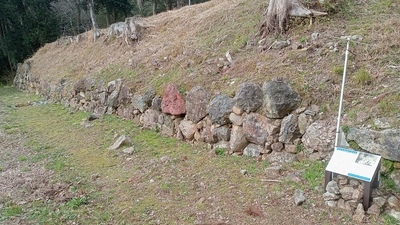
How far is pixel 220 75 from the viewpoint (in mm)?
6066

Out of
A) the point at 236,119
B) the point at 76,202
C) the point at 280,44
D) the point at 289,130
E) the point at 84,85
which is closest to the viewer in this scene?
the point at 76,202

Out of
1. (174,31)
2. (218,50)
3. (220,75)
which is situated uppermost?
(174,31)

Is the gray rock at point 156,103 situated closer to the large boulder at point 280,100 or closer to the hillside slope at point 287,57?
the hillside slope at point 287,57

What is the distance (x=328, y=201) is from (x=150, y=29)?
933 cm

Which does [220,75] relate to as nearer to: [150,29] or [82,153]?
[82,153]

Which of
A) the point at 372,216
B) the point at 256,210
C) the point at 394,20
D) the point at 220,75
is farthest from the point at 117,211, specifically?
the point at 394,20

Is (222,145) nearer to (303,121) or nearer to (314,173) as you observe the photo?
(303,121)

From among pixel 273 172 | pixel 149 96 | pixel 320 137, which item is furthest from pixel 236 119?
pixel 149 96

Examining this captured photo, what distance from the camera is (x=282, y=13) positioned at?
615cm

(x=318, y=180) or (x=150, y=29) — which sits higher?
(x=150, y=29)

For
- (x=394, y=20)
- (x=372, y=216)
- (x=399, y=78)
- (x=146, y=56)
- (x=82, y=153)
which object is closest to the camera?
(x=372, y=216)

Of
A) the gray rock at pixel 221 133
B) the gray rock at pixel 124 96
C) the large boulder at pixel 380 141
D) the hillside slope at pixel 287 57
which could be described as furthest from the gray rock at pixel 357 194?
the gray rock at pixel 124 96

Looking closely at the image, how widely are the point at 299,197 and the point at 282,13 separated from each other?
3931 millimetres

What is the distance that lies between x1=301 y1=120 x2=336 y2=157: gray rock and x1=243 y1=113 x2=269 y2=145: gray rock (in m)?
0.61
